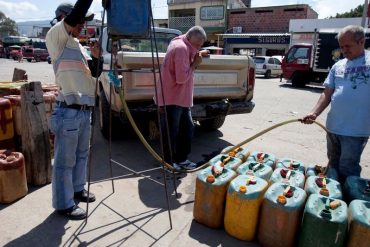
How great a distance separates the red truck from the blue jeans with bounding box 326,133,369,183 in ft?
38.9

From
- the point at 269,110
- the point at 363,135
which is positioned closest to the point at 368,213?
the point at 363,135

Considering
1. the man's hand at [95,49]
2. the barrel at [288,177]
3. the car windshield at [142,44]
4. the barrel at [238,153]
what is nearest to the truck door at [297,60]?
the car windshield at [142,44]

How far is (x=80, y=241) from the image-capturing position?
286cm

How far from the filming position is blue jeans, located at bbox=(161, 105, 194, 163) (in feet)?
13.9

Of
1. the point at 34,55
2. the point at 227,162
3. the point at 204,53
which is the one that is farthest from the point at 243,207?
the point at 34,55

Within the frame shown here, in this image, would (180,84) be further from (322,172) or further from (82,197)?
(322,172)

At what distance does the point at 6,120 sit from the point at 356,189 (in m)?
3.88

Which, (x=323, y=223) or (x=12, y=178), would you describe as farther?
(x=12, y=178)

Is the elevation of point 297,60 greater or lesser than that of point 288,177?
greater

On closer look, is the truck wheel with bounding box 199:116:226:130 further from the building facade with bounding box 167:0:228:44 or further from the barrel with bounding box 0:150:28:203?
the building facade with bounding box 167:0:228:44

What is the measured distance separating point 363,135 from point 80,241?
8.91 feet

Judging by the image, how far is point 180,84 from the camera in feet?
13.4

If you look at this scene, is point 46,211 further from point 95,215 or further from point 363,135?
point 363,135

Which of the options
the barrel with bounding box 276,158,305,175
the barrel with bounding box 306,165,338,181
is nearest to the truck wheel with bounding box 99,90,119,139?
the barrel with bounding box 276,158,305,175
